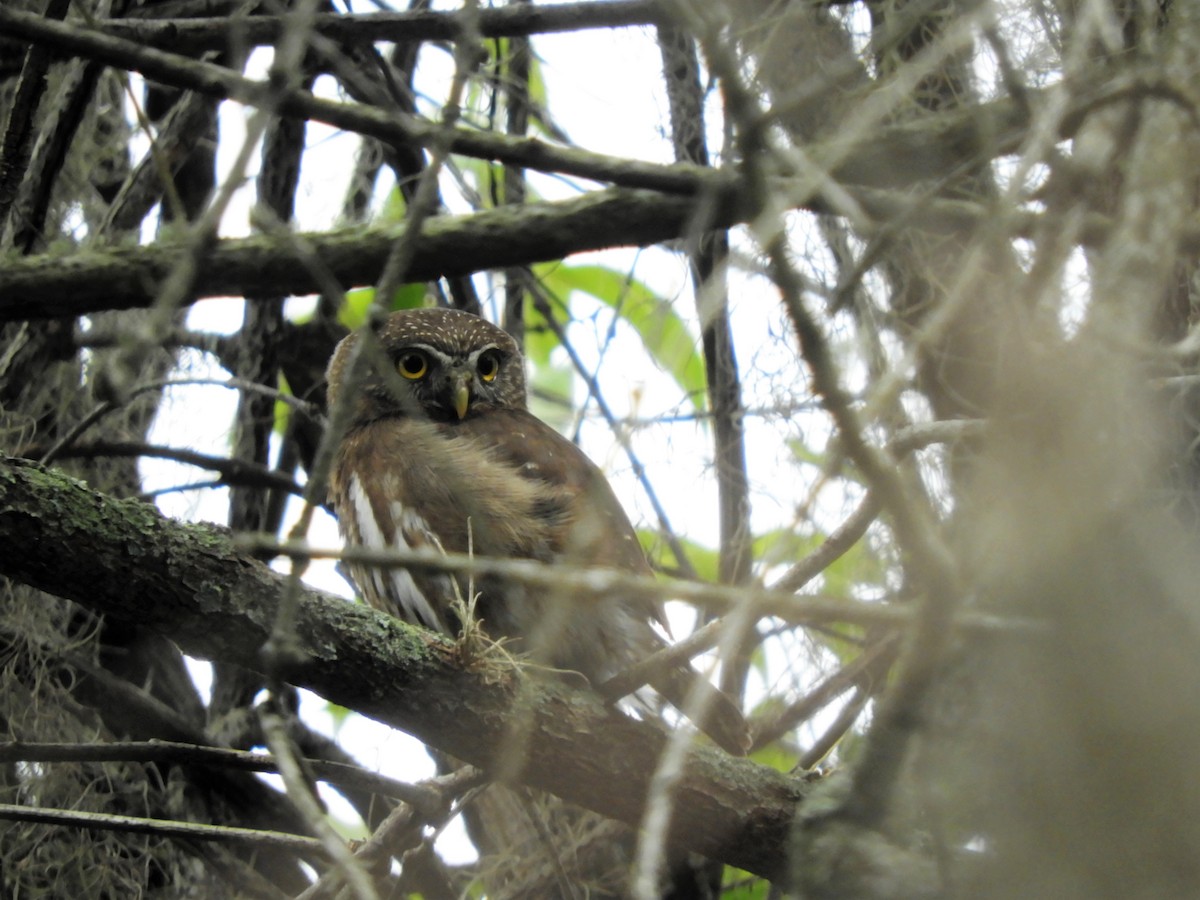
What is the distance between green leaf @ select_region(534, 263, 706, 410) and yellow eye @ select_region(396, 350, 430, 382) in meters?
0.49

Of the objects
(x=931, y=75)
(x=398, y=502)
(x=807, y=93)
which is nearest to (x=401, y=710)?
(x=398, y=502)

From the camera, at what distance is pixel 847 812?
131 cm

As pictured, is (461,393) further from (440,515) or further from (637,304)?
(440,515)

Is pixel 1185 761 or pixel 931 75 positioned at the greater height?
pixel 931 75

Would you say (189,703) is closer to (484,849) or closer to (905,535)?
(484,849)

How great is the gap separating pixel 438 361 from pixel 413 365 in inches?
4.6

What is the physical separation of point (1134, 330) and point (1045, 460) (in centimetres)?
20

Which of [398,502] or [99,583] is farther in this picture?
[398,502]

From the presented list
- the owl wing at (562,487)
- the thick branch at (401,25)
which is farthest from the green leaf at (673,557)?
the thick branch at (401,25)

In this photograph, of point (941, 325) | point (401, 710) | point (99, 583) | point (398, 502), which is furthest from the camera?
point (398, 502)

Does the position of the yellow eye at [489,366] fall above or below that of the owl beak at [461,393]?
above

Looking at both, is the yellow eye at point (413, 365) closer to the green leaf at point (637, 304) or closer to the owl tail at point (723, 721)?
the green leaf at point (637, 304)

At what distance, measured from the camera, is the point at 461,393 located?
415cm

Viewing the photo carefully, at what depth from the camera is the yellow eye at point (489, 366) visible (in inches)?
173
